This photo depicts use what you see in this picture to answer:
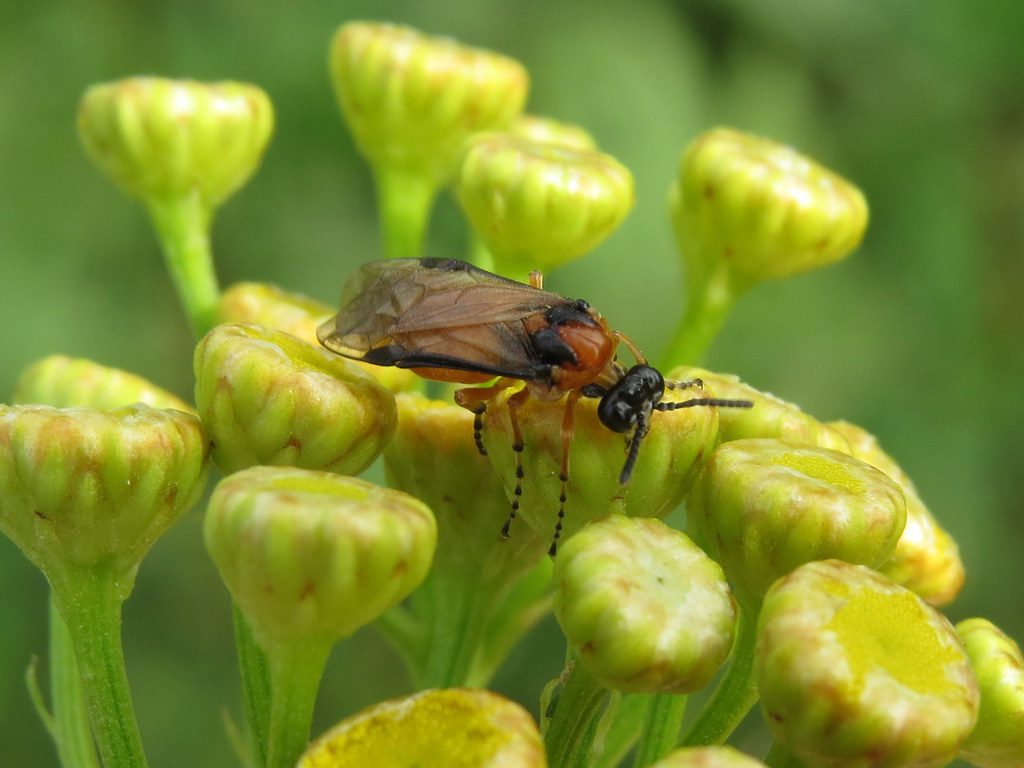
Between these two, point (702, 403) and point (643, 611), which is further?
point (702, 403)

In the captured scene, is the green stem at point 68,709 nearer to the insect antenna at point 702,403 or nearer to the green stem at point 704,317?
the insect antenna at point 702,403

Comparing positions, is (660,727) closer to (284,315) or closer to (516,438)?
(516,438)

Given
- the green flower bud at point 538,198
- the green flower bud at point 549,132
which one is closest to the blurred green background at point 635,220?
the green flower bud at point 549,132

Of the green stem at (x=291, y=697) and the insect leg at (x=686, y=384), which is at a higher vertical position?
the insect leg at (x=686, y=384)

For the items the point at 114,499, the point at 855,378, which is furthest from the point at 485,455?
the point at 855,378

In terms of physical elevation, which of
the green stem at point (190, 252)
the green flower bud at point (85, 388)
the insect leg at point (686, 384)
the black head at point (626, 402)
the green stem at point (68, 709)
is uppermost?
the insect leg at point (686, 384)

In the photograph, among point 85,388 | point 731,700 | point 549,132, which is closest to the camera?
point 731,700

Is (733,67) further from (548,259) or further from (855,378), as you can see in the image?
(548,259)

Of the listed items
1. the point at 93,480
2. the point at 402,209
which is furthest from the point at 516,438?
the point at 402,209
